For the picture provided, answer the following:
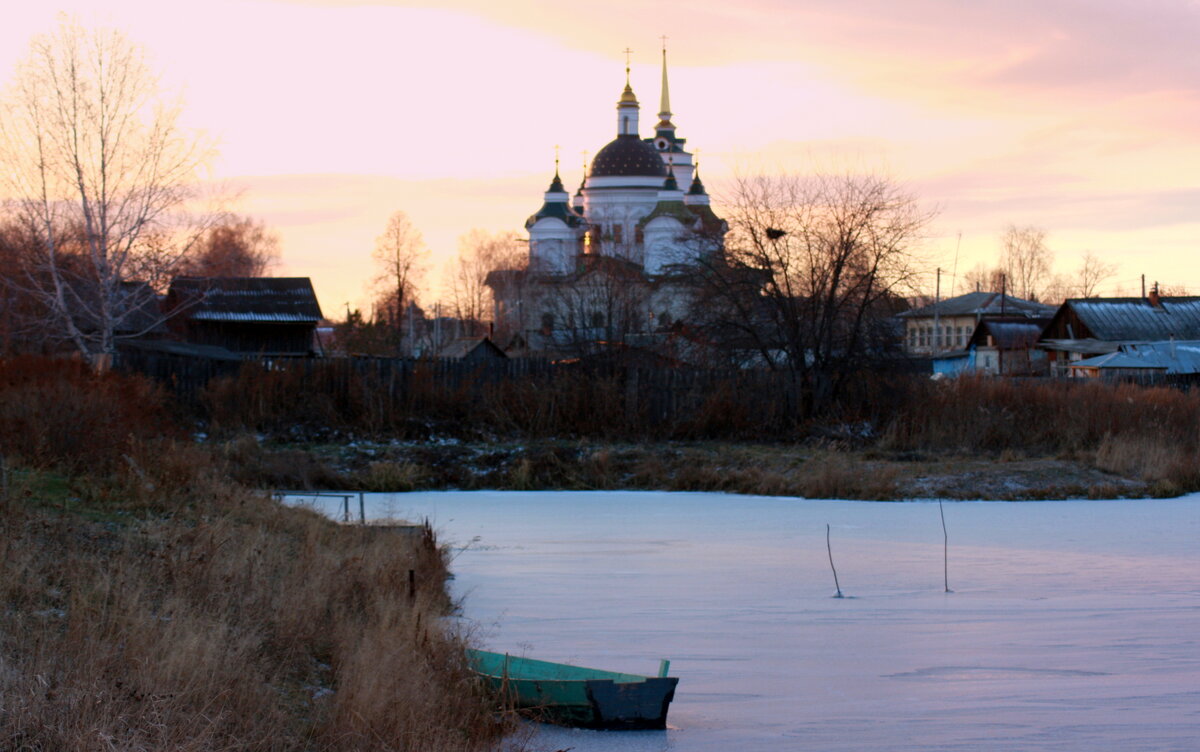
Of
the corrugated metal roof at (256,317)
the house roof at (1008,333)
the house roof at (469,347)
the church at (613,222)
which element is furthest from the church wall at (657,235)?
the corrugated metal roof at (256,317)

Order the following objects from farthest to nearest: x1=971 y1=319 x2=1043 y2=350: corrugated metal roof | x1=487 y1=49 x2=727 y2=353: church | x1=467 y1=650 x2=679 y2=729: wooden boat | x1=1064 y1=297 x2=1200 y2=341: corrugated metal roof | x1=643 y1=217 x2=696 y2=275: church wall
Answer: x1=643 y1=217 x2=696 y2=275: church wall
x1=487 y1=49 x2=727 y2=353: church
x1=971 y1=319 x2=1043 y2=350: corrugated metal roof
x1=1064 y1=297 x2=1200 y2=341: corrugated metal roof
x1=467 y1=650 x2=679 y2=729: wooden boat

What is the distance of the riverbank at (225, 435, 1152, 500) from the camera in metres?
23.7

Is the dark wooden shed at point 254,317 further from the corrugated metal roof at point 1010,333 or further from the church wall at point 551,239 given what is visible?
the church wall at point 551,239

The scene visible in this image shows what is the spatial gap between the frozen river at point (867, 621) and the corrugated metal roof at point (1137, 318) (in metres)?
36.1

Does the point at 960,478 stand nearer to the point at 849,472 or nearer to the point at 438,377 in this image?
the point at 849,472

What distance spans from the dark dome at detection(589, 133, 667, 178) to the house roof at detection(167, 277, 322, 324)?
142 feet

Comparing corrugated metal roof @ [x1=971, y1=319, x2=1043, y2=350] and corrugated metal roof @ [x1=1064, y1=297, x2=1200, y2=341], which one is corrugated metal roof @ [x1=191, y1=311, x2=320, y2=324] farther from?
corrugated metal roof @ [x1=971, y1=319, x2=1043, y2=350]

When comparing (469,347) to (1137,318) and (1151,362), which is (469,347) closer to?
(1151,362)

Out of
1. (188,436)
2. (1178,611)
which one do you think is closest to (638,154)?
(188,436)

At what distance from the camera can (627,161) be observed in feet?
285

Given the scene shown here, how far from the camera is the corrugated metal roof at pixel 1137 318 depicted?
53906mm

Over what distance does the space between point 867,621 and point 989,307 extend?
2854 inches

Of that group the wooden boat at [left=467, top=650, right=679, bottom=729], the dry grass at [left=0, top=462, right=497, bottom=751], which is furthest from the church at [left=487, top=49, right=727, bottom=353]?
the wooden boat at [left=467, top=650, right=679, bottom=729]

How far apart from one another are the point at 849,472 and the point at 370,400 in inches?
446
